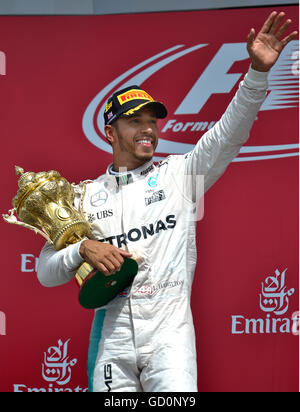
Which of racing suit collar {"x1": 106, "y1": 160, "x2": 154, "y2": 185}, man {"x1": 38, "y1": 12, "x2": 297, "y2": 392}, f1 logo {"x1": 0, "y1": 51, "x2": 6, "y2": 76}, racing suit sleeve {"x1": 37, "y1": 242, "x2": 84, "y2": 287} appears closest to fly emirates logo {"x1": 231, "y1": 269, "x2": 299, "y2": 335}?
man {"x1": 38, "y1": 12, "x2": 297, "y2": 392}

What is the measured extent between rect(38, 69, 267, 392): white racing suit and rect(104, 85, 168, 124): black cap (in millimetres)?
227

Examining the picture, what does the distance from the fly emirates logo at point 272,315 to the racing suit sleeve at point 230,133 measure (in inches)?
46.1

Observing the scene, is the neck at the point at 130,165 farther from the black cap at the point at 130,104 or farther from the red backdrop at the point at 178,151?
the red backdrop at the point at 178,151

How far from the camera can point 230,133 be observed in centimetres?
238

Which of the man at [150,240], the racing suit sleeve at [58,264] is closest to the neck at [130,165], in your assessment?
the man at [150,240]

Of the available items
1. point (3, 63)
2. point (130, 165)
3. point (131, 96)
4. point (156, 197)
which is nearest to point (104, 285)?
point (156, 197)

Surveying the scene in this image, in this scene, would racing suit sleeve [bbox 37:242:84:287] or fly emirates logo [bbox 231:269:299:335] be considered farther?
fly emirates logo [bbox 231:269:299:335]

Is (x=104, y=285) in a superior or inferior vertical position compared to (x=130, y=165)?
inferior

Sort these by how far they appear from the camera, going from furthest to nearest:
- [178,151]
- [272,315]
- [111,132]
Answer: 1. [178,151]
2. [272,315]
3. [111,132]

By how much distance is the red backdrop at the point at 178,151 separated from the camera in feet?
11.7

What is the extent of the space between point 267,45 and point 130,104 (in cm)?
64

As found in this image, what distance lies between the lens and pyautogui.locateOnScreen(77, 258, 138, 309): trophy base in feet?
7.72

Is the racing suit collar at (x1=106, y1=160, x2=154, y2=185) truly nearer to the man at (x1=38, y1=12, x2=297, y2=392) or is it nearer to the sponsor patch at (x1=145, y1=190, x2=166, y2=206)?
the man at (x1=38, y1=12, x2=297, y2=392)

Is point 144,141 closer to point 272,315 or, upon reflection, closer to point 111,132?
point 111,132
